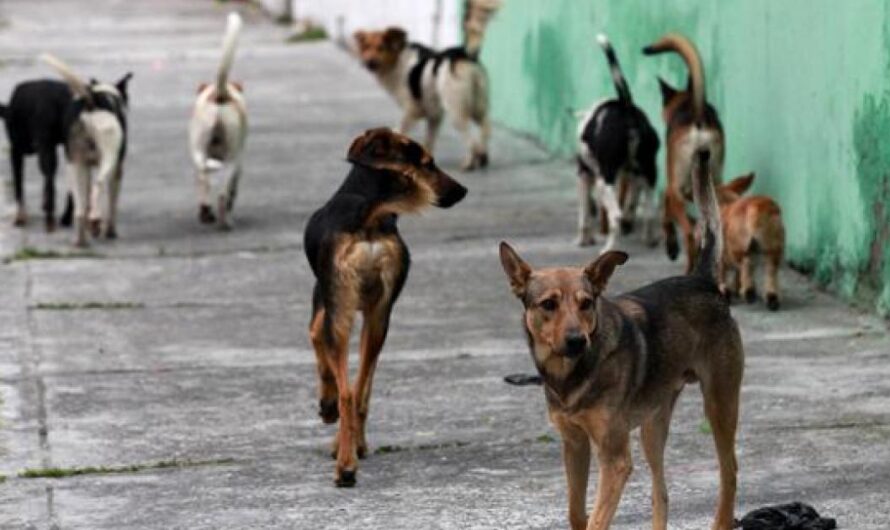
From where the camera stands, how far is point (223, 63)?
1431cm

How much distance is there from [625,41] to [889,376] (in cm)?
613

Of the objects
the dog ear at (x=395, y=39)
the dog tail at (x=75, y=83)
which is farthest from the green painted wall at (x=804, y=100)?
the dog tail at (x=75, y=83)

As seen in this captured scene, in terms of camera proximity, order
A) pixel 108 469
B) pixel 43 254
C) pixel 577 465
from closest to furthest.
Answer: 1. pixel 577 465
2. pixel 108 469
3. pixel 43 254

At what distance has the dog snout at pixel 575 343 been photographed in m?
6.41

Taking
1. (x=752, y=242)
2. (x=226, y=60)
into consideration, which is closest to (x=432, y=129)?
(x=226, y=60)

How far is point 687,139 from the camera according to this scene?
481 inches

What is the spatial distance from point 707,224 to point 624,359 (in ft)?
2.58

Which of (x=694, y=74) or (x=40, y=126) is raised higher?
(x=694, y=74)

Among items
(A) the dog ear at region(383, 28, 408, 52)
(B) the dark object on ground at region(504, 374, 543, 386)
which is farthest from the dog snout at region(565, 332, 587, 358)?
(A) the dog ear at region(383, 28, 408, 52)

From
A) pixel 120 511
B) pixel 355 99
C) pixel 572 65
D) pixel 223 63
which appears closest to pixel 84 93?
pixel 223 63

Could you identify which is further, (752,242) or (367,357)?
(752,242)

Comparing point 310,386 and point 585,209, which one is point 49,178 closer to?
point 585,209

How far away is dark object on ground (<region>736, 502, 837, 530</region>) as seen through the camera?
7125mm

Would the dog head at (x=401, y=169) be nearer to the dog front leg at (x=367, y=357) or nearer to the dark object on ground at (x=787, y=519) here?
the dog front leg at (x=367, y=357)
